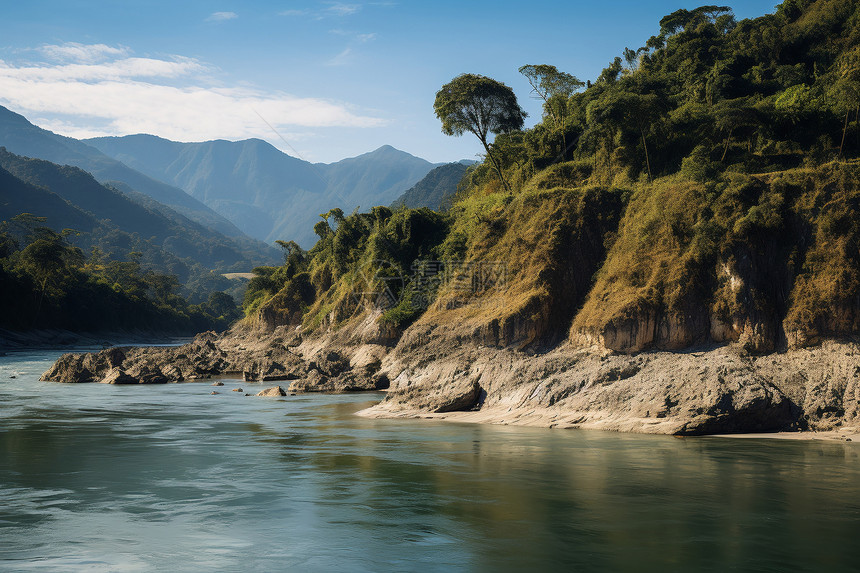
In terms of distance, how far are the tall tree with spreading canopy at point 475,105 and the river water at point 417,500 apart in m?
26.6

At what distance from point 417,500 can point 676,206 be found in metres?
20.7

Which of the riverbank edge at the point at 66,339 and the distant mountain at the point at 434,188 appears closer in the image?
the riverbank edge at the point at 66,339

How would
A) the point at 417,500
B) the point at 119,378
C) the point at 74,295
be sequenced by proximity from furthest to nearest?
the point at 74,295 → the point at 119,378 → the point at 417,500

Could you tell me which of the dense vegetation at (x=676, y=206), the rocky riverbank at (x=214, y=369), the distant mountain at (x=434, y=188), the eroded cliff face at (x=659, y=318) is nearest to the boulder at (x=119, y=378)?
the rocky riverbank at (x=214, y=369)

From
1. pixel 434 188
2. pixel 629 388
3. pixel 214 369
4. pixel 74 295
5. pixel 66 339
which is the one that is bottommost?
pixel 214 369

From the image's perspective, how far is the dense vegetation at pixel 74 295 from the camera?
86938mm

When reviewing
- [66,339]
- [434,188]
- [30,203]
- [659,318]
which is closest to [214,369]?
[659,318]

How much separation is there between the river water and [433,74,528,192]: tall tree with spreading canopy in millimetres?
26595

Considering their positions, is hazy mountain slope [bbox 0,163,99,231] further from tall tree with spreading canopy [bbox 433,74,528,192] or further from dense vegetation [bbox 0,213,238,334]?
tall tree with spreading canopy [bbox 433,74,528,192]

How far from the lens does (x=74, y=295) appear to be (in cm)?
10200

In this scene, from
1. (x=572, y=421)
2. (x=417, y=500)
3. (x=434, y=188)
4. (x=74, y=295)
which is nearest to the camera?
(x=417, y=500)

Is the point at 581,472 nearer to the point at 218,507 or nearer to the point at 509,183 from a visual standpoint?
the point at 218,507

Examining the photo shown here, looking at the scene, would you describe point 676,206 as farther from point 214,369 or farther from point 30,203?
point 30,203

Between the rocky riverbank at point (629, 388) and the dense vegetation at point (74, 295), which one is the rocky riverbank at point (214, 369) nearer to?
the rocky riverbank at point (629, 388)
